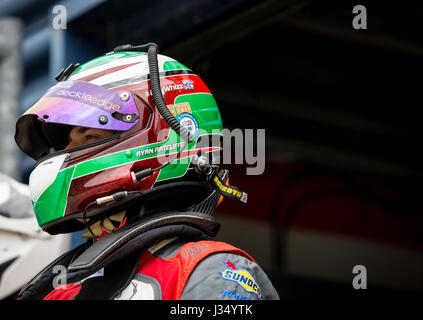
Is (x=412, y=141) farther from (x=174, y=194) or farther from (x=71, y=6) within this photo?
(x=174, y=194)

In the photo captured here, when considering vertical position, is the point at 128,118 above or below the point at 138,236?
above

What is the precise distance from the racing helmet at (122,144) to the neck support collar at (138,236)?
113 millimetres

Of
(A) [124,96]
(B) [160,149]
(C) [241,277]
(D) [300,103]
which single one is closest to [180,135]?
(B) [160,149]

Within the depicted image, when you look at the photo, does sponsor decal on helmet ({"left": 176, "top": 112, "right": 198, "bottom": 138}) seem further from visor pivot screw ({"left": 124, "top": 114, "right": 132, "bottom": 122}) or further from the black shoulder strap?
the black shoulder strap

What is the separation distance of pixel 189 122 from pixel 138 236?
0.39m

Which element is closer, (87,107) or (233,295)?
(233,295)

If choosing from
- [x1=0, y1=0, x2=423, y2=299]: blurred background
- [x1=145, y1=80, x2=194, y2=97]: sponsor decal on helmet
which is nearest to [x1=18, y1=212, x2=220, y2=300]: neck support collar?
[x1=145, y1=80, x2=194, y2=97]: sponsor decal on helmet

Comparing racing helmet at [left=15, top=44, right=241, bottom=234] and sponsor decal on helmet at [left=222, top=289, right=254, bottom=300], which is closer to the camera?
sponsor decal on helmet at [left=222, top=289, right=254, bottom=300]

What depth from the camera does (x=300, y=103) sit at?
19.7 ft

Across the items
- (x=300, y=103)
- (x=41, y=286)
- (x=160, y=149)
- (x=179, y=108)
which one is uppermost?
(x=300, y=103)

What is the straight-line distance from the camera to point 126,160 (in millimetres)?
1782

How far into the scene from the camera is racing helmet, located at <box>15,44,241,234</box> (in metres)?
1.78

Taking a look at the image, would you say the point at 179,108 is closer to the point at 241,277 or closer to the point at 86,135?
the point at 86,135

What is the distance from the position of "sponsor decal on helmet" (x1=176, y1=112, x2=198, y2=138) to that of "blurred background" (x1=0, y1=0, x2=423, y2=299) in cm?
113
